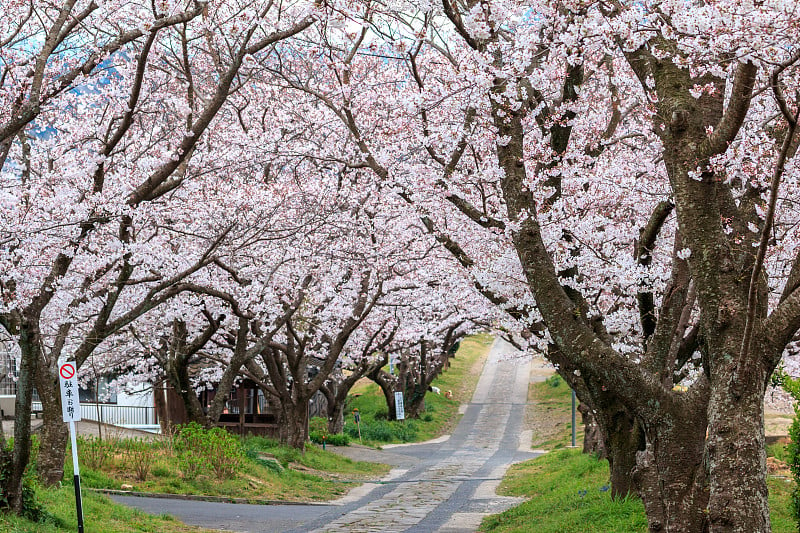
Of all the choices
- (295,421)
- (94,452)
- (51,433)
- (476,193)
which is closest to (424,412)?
(295,421)

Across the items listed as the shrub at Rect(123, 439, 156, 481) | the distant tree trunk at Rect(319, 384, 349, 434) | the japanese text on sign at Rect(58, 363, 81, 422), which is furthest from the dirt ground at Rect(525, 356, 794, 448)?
the japanese text on sign at Rect(58, 363, 81, 422)

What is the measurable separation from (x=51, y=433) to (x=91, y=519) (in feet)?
6.57

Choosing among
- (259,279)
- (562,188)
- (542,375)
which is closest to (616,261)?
(562,188)

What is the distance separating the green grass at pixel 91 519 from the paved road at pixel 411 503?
1023 mm

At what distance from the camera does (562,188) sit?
11.4 m

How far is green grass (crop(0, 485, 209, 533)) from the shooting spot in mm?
9758

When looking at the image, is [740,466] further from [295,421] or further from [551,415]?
[551,415]

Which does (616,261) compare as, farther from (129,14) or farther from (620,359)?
(129,14)

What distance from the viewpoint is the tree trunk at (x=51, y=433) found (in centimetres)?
1212

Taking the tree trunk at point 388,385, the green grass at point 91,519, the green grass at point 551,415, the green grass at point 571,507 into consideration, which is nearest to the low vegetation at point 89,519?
the green grass at point 91,519

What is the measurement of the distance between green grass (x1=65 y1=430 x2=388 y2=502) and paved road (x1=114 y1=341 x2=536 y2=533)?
74cm

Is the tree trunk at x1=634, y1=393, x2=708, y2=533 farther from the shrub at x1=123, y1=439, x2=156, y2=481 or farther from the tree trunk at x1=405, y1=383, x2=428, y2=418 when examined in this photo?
the tree trunk at x1=405, y1=383, x2=428, y2=418

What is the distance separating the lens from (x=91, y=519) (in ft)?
36.0

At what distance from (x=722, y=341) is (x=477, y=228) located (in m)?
8.15
